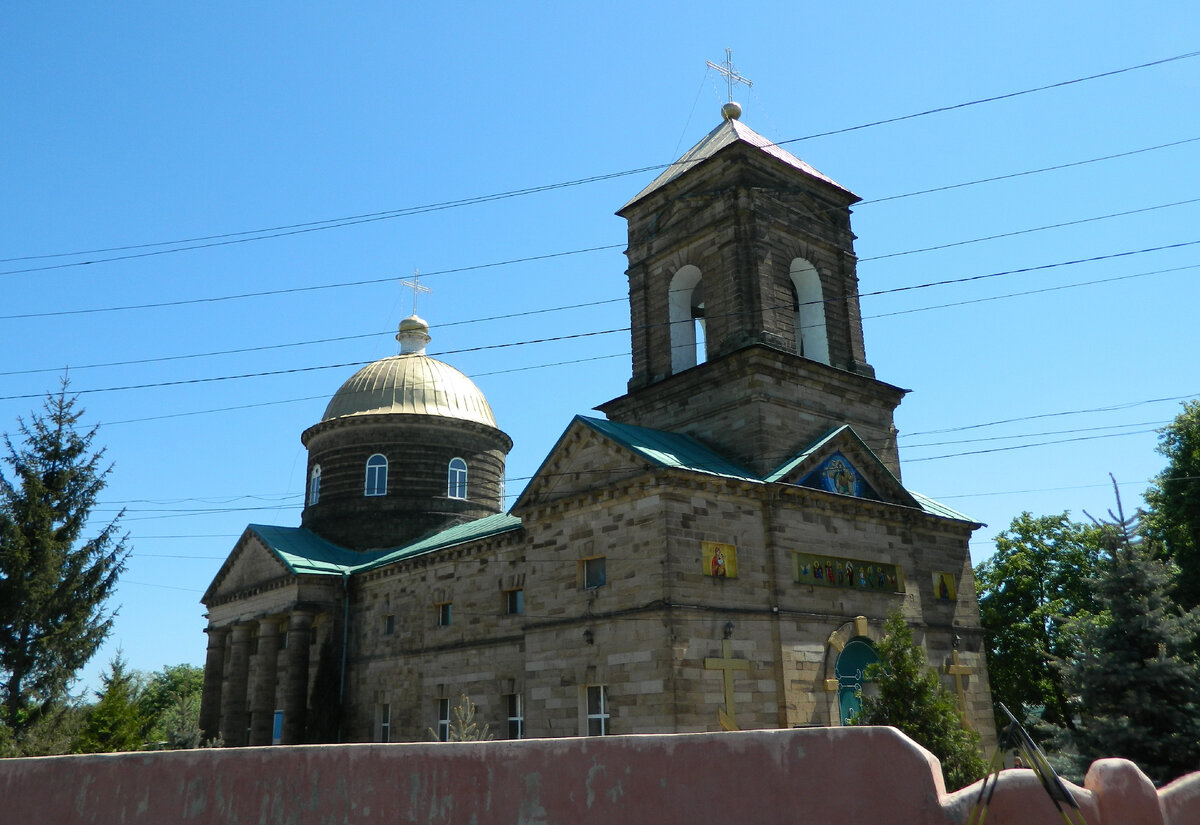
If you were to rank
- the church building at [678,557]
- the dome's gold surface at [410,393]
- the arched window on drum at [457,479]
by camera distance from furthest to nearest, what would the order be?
the dome's gold surface at [410,393]
the arched window on drum at [457,479]
the church building at [678,557]

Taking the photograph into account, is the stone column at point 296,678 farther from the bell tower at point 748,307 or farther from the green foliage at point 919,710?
the green foliage at point 919,710

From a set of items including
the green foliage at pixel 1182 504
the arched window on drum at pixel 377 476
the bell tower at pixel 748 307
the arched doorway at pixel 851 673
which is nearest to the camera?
the arched doorway at pixel 851 673

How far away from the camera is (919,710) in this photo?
54.1 ft

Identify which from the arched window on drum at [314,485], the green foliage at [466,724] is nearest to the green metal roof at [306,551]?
the arched window on drum at [314,485]

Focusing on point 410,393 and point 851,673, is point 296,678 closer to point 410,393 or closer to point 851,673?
point 410,393

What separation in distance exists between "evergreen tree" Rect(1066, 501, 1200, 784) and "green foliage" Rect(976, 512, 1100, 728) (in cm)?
2026

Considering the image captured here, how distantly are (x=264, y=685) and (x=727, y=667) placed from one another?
18.5 m

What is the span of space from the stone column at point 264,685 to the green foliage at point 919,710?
2097 centimetres

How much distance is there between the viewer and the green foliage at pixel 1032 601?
3462 cm

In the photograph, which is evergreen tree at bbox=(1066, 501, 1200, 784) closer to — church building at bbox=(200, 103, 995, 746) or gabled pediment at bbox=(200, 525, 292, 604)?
church building at bbox=(200, 103, 995, 746)

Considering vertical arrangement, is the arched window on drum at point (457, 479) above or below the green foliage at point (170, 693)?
above

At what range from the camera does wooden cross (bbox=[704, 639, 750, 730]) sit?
18469 mm

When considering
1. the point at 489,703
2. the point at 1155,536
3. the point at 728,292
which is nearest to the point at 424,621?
the point at 489,703

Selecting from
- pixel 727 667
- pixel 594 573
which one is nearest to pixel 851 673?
pixel 727 667
